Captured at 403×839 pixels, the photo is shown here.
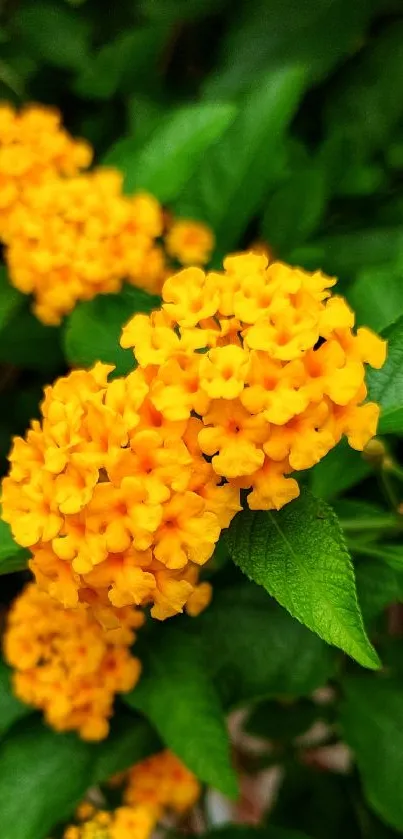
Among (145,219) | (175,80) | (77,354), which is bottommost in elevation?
(77,354)

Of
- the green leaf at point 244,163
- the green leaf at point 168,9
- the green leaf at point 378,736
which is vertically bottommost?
the green leaf at point 378,736

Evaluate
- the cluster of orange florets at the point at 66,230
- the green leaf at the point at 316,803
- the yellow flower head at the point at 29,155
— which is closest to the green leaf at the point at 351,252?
the cluster of orange florets at the point at 66,230

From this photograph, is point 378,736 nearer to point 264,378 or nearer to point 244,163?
point 264,378

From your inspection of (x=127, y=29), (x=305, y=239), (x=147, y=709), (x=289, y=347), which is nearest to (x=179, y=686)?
(x=147, y=709)

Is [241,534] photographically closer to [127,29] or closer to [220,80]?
[220,80]

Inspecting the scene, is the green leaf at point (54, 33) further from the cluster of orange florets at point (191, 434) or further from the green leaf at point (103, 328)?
the cluster of orange florets at point (191, 434)

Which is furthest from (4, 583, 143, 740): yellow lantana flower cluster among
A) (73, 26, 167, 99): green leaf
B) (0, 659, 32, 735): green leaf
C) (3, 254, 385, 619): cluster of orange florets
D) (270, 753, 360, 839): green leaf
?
(73, 26, 167, 99): green leaf

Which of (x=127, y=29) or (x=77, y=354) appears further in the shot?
(x=127, y=29)
